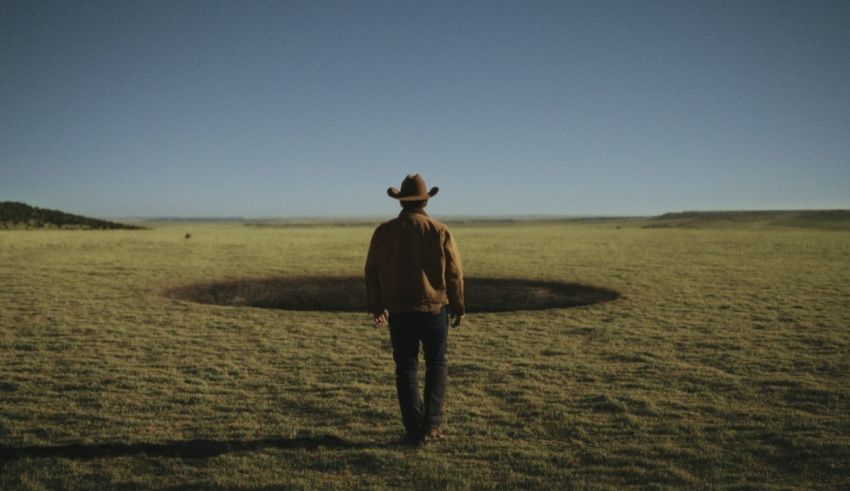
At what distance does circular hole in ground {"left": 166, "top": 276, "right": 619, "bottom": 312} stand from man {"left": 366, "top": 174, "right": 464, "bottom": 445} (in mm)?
9524

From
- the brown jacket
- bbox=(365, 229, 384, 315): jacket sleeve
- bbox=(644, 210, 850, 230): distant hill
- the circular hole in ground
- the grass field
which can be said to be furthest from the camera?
bbox=(644, 210, 850, 230): distant hill

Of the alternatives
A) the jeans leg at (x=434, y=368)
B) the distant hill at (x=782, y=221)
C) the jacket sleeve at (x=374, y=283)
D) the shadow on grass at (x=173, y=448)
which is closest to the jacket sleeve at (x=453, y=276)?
the jeans leg at (x=434, y=368)

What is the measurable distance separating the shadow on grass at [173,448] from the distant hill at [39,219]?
48798 mm

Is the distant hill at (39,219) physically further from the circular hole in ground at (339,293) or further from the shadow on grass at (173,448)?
the shadow on grass at (173,448)

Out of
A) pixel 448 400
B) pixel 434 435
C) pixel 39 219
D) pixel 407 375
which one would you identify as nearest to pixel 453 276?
pixel 407 375

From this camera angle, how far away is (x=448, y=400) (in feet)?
18.8

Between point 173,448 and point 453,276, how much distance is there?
8.47ft

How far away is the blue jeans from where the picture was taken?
14.9ft

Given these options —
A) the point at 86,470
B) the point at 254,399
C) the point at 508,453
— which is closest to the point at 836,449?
the point at 508,453

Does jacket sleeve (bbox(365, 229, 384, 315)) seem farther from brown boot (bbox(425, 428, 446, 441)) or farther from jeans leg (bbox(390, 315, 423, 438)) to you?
brown boot (bbox(425, 428, 446, 441))

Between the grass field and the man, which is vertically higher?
the man

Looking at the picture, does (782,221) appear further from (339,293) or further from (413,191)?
(413,191)

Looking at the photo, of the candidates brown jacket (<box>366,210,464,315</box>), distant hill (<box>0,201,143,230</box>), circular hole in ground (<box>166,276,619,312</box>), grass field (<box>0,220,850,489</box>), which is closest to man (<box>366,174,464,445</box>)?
brown jacket (<box>366,210,464,315</box>)

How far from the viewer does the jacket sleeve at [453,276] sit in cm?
458
